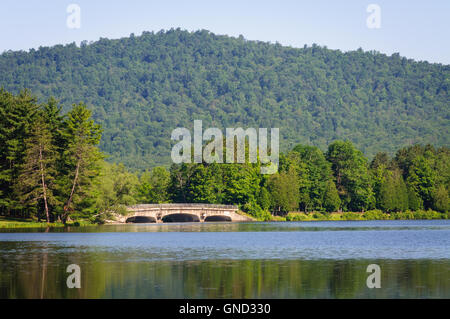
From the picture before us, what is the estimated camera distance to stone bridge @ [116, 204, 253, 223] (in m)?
103

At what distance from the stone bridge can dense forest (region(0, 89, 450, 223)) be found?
3.87 metres

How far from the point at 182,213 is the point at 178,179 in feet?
53.1

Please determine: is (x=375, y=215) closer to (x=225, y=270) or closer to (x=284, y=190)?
(x=284, y=190)

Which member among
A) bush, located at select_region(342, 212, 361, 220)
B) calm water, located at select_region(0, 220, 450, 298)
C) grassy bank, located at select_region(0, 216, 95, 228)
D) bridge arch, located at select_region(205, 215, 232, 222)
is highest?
calm water, located at select_region(0, 220, 450, 298)

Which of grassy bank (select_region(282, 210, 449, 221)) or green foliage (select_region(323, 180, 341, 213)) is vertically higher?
green foliage (select_region(323, 180, 341, 213))

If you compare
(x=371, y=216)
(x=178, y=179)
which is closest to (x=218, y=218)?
(x=178, y=179)

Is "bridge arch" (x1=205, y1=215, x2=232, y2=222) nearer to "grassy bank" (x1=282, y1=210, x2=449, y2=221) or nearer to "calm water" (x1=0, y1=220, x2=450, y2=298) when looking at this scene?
"grassy bank" (x1=282, y1=210, x2=449, y2=221)

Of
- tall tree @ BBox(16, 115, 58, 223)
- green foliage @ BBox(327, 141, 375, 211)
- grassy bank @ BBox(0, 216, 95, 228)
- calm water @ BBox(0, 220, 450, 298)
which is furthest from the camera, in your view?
green foliage @ BBox(327, 141, 375, 211)

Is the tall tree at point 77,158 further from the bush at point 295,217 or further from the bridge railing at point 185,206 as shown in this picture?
the bush at point 295,217

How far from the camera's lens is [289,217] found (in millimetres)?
124812

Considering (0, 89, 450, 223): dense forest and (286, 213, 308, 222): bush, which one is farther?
(286, 213, 308, 222): bush

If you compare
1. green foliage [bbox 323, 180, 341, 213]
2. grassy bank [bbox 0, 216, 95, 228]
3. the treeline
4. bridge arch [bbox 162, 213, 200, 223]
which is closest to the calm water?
grassy bank [bbox 0, 216, 95, 228]
